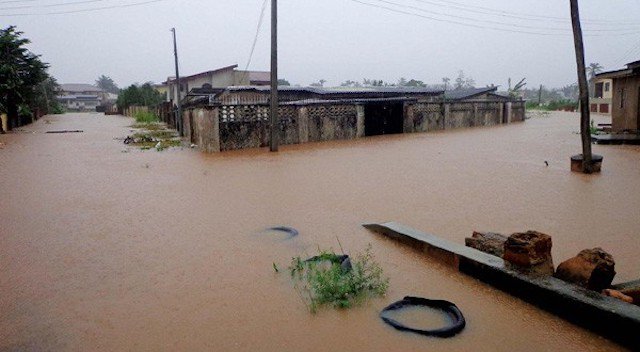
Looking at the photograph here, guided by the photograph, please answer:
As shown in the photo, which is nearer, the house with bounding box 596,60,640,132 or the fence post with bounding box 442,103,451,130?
the house with bounding box 596,60,640,132

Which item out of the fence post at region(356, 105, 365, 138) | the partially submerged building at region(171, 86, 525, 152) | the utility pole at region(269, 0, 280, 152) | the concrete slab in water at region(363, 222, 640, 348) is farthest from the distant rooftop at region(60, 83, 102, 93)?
the concrete slab in water at region(363, 222, 640, 348)

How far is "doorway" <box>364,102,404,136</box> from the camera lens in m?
21.8

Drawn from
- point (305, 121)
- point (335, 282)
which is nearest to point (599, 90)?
point (305, 121)

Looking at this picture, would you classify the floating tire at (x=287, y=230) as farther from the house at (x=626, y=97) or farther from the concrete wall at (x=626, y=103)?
the concrete wall at (x=626, y=103)

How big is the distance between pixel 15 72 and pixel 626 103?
33002 millimetres

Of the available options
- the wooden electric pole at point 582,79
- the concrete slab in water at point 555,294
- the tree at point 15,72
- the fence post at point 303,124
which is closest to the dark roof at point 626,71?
the wooden electric pole at point 582,79

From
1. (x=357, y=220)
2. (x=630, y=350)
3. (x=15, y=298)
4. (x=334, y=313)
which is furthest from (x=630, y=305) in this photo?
(x=15, y=298)

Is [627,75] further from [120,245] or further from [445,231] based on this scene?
[120,245]

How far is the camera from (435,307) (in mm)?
3615

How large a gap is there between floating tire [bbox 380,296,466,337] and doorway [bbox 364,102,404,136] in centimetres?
1822

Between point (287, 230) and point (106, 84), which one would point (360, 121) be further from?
point (106, 84)

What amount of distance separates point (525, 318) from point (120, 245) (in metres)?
4.62

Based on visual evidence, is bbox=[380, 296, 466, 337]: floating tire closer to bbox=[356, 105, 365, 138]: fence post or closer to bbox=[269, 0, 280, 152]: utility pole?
bbox=[269, 0, 280, 152]: utility pole

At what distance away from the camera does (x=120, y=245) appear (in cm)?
533
